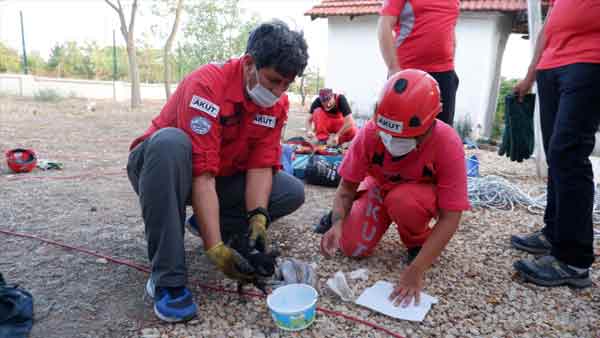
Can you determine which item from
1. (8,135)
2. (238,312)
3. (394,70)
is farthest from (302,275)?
(8,135)

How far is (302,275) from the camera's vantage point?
185cm

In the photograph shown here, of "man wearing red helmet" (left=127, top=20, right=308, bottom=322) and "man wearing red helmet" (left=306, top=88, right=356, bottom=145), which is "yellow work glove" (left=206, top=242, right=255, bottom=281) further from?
"man wearing red helmet" (left=306, top=88, right=356, bottom=145)

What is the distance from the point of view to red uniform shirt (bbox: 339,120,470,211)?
5.71 ft

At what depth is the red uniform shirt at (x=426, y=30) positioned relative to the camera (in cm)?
254

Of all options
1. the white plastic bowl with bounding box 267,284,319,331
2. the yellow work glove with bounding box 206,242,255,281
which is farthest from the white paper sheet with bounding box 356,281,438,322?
the yellow work glove with bounding box 206,242,255,281

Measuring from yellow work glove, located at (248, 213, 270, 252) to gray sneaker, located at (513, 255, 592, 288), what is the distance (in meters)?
1.28

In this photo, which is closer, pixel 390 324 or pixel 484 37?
pixel 390 324

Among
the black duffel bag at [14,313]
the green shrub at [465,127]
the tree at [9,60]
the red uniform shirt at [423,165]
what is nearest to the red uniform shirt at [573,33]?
the red uniform shirt at [423,165]

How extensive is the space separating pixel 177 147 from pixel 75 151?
431 centimetres

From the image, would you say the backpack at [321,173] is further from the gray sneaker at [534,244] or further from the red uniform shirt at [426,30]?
the gray sneaker at [534,244]

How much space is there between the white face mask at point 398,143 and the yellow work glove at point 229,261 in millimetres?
764

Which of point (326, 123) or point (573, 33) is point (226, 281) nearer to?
point (573, 33)

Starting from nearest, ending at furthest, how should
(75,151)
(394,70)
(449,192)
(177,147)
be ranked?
(177,147)
(449,192)
(394,70)
(75,151)

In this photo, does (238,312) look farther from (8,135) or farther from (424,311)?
(8,135)
